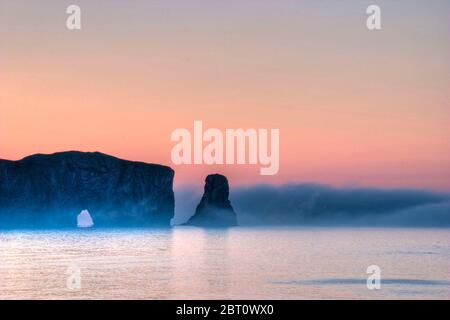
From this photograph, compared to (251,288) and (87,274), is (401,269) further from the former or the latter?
(87,274)

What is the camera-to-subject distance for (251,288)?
79250mm

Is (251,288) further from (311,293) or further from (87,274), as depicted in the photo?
(87,274)

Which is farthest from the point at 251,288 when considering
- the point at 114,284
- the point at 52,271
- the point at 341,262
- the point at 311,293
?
the point at 341,262
